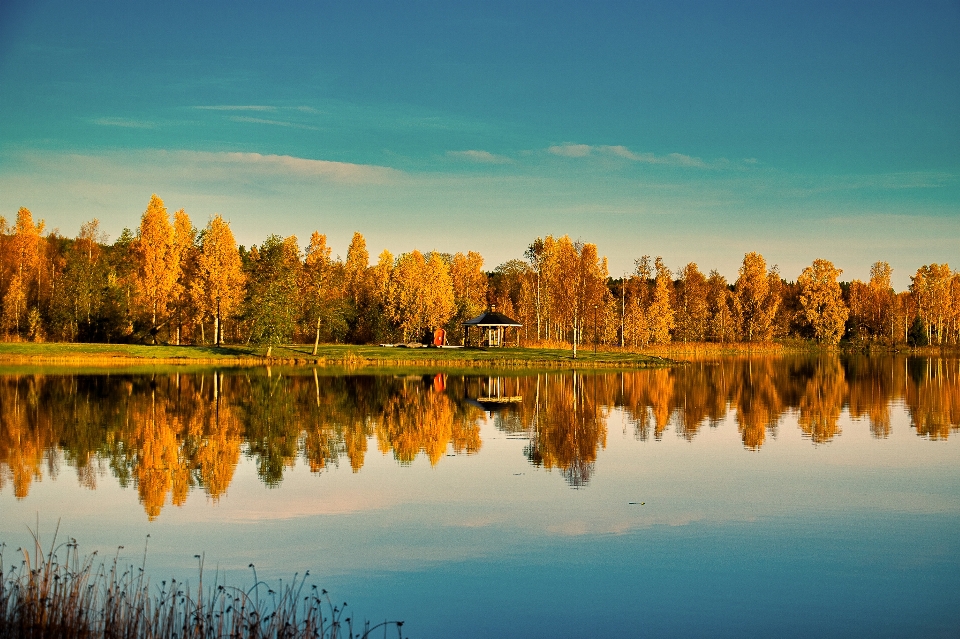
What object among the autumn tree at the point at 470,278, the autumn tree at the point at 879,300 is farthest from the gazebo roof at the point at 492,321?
the autumn tree at the point at 879,300

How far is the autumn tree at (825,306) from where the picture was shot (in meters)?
109

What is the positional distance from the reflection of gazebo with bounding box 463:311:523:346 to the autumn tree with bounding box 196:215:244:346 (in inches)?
892

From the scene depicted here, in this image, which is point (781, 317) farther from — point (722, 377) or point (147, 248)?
point (147, 248)

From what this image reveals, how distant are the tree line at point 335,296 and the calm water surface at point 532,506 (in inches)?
1579

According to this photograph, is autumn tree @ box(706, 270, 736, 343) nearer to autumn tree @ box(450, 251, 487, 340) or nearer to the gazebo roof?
autumn tree @ box(450, 251, 487, 340)

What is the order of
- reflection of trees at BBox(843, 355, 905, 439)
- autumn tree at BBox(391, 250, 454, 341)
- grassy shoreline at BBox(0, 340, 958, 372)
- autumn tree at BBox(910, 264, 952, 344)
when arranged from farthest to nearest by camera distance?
autumn tree at BBox(910, 264, 952, 344) < autumn tree at BBox(391, 250, 454, 341) < grassy shoreline at BBox(0, 340, 958, 372) < reflection of trees at BBox(843, 355, 905, 439)

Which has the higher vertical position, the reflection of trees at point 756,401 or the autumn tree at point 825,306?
the autumn tree at point 825,306

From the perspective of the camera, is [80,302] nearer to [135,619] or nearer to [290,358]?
[290,358]

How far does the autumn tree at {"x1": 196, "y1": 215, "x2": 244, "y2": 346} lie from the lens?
8012cm

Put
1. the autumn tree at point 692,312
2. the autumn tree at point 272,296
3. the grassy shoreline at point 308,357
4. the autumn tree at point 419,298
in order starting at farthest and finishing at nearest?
the autumn tree at point 692,312 < the autumn tree at point 419,298 < the autumn tree at point 272,296 < the grassy shoreline at point 308,357

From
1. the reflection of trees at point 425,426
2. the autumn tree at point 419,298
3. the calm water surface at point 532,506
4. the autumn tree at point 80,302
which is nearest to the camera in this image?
the calm water surface at point 532,506

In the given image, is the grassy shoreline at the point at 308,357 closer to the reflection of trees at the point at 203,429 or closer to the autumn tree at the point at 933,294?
the reflection of trees at the point at 203,429

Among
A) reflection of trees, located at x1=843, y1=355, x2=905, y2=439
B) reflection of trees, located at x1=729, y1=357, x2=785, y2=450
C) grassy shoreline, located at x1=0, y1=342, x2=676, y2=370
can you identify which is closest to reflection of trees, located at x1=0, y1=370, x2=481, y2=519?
reflection of trees, located at x1=729, y1=357, x2=785, y2=450

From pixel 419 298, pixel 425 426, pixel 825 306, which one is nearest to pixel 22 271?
pixel 419 298
